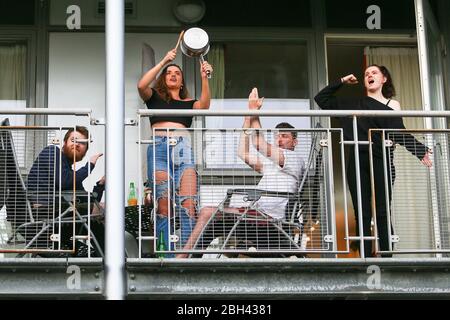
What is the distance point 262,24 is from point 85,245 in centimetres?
360

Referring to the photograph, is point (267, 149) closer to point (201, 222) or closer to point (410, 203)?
point (201, 222)

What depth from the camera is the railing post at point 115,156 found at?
31.3ft

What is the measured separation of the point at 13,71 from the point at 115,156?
3283mm

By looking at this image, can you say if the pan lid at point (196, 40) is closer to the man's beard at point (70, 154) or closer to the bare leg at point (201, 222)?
the man's beard at point (70, 154)

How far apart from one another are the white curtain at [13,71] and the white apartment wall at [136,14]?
19.6 inches

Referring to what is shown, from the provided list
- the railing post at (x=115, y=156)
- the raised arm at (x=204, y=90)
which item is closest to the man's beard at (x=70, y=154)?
the railing post at (x=115, y=156)

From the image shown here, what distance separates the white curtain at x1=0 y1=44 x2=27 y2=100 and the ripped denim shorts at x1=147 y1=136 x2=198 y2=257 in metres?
3.04

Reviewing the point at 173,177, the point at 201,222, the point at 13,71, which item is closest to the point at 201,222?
the point at 201,222

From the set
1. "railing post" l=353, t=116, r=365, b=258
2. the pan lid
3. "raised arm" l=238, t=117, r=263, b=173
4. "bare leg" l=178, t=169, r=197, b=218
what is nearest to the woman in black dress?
"railing post" l=353, t=116, r=365, b=258

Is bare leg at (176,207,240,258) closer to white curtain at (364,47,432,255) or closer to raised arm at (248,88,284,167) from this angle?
raised arm at (248,88,284,167)

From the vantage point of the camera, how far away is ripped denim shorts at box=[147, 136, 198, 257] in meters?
9.83

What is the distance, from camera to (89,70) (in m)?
12.7

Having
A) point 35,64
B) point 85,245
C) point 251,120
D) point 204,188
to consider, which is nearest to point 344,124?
point 251,120
